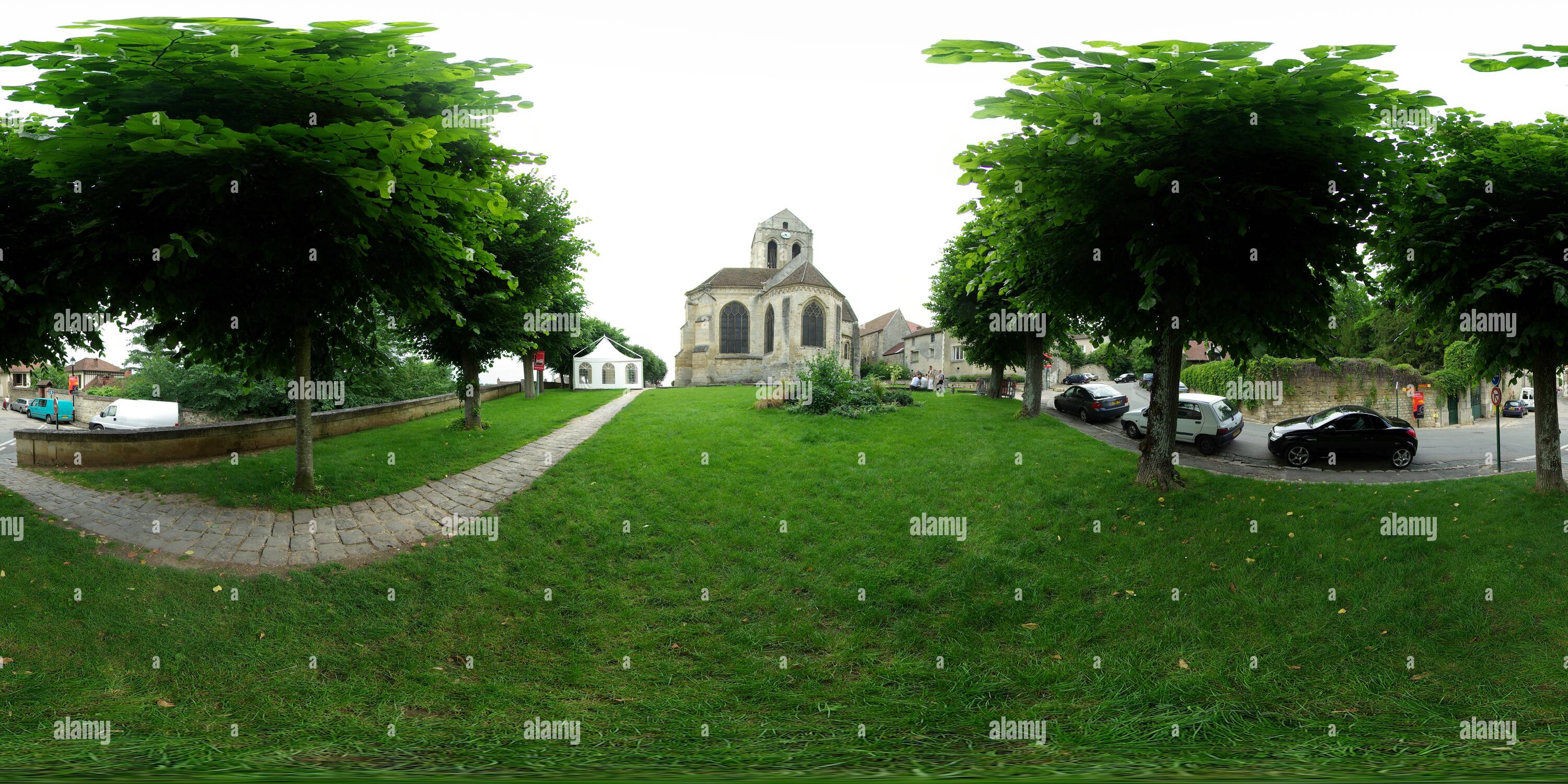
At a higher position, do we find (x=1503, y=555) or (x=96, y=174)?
(x=96, y=174)

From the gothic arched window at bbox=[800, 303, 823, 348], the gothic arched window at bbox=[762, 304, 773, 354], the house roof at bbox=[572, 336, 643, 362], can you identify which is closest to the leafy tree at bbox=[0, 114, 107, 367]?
the house roof at bbox=[572, 336, 643, 362]

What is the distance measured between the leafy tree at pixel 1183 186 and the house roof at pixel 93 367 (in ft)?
329

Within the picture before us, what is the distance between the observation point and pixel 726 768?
4.52 m

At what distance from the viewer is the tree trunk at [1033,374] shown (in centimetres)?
2572

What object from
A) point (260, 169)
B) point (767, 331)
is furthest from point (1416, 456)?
point (767, 331)

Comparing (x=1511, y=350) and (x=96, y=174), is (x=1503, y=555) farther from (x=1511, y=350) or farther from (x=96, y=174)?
(x=96, y=174)

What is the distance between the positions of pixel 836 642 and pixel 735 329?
2401 inches

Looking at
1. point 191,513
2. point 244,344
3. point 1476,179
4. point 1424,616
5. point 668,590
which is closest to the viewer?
point 1424,616

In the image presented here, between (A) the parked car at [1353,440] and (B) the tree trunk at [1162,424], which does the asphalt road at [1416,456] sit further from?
(B) the tree trunk at [1162,424]

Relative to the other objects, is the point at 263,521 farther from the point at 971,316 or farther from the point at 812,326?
the point at 812,326

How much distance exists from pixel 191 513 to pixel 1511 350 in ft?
68.9

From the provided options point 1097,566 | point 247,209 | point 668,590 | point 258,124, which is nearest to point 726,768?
point 668,590

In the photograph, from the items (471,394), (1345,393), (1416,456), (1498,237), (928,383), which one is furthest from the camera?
(928,383)

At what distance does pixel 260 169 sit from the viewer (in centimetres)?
928
